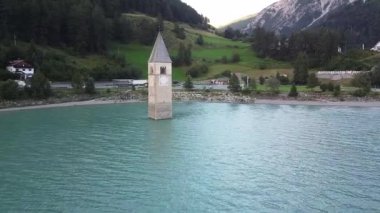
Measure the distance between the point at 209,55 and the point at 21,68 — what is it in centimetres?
5021

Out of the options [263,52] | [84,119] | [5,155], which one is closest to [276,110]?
[84,119]

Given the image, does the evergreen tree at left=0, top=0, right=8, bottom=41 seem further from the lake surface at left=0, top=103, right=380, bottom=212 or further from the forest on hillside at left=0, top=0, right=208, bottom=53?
the lake surface at left=0, top=103, right=380, bottom=212

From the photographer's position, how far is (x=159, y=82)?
50906 millimetres

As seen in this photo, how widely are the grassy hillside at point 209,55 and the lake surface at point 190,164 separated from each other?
47.2 m

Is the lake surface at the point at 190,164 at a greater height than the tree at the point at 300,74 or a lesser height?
lesser

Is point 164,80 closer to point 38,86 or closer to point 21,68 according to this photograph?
point 38,86

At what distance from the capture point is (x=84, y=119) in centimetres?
5194

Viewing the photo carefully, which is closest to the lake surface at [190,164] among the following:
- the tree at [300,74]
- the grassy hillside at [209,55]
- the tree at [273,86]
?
the tree at [273,86]

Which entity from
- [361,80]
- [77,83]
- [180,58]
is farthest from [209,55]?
[77,83]

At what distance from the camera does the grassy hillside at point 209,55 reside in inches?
3905

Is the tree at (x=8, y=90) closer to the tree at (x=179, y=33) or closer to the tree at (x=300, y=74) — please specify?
the tree at (x=300, y=74)

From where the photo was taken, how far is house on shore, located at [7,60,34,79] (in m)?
72.6

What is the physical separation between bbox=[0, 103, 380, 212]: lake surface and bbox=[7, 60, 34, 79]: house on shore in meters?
22.3

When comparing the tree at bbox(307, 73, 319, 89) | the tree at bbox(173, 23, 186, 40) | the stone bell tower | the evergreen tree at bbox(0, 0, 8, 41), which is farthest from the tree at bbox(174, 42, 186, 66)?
the stone bell tower
